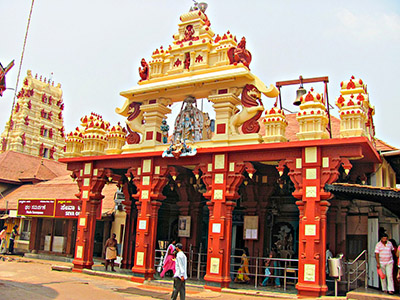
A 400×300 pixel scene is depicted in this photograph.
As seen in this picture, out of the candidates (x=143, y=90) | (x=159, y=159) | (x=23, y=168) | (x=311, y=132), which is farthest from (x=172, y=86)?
(x=23, y=168)

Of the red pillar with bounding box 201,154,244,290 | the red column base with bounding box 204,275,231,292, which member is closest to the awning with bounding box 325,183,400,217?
the red pillar with bounding box 201,154,244,290

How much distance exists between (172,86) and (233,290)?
7494mm

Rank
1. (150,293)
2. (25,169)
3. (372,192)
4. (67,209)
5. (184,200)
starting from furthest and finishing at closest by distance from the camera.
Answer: (25,169), (67,209), (184,200), (150,293), (372,192)

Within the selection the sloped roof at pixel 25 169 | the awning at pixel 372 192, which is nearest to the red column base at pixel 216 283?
the awning at pixel 372 192

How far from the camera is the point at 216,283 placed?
14.1m

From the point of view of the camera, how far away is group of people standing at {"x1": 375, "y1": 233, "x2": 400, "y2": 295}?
1155 cm

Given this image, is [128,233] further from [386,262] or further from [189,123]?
[386,262]

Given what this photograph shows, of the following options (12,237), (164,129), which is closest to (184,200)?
(164,129)

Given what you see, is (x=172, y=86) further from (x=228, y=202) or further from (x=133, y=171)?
(x=228, y=202)

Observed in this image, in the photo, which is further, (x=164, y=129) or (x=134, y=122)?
(x=134, y=122)

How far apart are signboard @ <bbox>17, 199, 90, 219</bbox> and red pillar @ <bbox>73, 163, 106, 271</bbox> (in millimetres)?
5266

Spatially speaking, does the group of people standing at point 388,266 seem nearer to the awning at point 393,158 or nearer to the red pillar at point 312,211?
the red pillar at point 312,211

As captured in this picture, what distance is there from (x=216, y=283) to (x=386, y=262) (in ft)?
16.7

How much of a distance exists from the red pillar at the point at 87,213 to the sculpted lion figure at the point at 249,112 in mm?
6026
